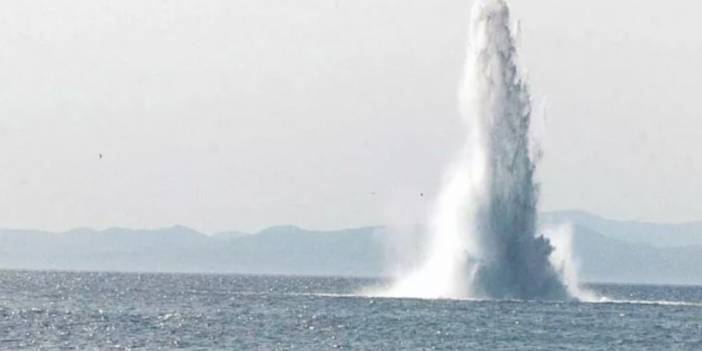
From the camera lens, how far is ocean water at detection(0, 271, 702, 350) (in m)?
100

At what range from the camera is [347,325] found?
117 m

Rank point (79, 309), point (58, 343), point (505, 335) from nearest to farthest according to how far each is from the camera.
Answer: point (58, 343) → point (505, 335) → point (79, 309)

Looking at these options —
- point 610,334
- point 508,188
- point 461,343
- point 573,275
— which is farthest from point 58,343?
point 573,275

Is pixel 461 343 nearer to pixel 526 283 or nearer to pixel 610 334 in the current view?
pixel 610 334

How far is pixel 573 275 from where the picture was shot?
139500mm

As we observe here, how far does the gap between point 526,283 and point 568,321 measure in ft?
45.5

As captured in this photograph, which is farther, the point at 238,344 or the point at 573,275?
the point at 573,275

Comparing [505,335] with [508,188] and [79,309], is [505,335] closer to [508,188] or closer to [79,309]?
[508,188]

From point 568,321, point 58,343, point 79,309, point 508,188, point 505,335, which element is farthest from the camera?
point 79,309

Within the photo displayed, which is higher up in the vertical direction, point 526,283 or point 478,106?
point 478,106

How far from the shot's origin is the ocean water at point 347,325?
100 m

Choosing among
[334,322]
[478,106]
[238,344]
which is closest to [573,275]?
[478,106]

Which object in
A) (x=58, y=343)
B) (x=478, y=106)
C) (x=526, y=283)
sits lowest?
(x=58, y=343)

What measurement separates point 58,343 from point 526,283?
152 feet
